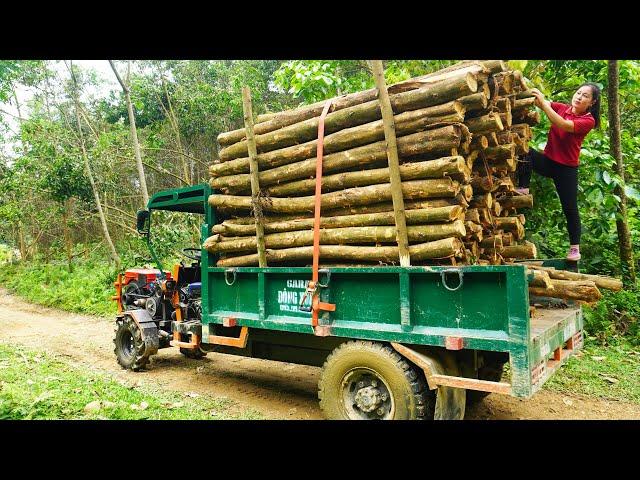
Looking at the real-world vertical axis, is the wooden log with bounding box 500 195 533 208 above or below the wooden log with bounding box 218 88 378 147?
below

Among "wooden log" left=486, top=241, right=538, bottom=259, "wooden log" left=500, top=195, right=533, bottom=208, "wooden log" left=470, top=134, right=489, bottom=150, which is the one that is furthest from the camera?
"wooden log" left=500, top=195, right=533, bottom=208

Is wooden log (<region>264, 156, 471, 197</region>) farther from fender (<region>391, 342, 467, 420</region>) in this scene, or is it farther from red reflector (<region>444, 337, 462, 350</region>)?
fender (<region>391, 342, 467, 420</region>)

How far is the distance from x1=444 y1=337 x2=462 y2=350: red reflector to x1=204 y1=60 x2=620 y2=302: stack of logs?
70 cm

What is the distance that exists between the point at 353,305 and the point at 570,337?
2.23 m

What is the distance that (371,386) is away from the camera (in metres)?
4.23

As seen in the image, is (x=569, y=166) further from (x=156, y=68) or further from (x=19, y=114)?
(x=19, y=114)

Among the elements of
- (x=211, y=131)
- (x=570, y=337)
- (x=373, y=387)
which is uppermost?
(x=211, y=131)

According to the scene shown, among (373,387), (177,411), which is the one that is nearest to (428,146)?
(373,387)

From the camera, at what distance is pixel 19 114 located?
2045cm

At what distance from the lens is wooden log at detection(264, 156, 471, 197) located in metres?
4.02

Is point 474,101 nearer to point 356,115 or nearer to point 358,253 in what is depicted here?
point 356,115

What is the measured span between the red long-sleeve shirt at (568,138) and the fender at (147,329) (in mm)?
5982

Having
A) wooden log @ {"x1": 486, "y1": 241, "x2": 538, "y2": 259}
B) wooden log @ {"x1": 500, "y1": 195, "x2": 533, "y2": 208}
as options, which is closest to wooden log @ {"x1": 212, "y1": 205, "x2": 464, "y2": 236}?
wooden log @ {"x1": 486, "y1": 241, "x2": 538, "y2": 259}

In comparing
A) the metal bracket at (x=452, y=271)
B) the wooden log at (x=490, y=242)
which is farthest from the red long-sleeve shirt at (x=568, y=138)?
the metal bracket at (x=452, y=271)
